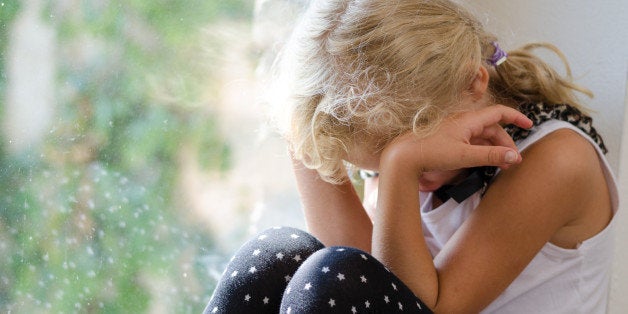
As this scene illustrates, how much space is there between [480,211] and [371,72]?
228 mm

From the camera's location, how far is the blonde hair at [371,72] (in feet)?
3.09

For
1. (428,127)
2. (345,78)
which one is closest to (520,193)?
(428,127)

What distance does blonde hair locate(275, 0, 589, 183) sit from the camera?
941mm

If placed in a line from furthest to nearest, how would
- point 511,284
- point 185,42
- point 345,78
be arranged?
point 185,42
point 511,284
point 345,78

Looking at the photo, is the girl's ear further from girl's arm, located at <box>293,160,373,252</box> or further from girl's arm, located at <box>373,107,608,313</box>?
girl's arm, located at <box>293,160,373,252</box>

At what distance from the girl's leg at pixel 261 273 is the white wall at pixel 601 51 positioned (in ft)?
1.42

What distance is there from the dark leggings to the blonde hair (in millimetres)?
125

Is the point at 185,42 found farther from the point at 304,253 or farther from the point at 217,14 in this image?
the point at 304,253

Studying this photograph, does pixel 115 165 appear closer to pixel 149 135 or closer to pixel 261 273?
pixel 149 135

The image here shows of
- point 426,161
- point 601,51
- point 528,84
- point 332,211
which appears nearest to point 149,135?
point 332,211

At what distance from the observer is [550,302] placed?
1036 millimetres

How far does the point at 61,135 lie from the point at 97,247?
0.57ft

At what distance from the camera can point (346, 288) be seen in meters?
0.86

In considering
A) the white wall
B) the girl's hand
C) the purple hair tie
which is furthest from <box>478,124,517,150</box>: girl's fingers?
the white wall
